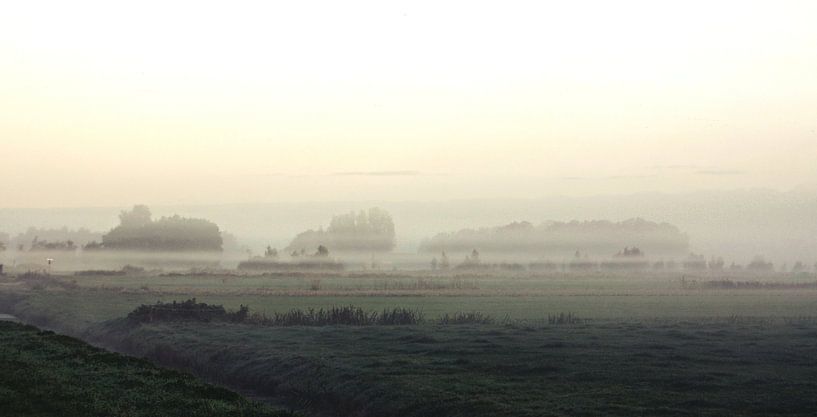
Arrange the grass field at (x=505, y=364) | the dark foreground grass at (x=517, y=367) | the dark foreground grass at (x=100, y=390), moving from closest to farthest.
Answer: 1. the dark foreground grass at (x=100, y=390)
2. the dark foreground grass at (x=517, y=367)
3. the grass field at (x=505, y=364)

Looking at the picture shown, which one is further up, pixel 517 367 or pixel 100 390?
pixel 517 367

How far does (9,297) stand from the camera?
103 meters

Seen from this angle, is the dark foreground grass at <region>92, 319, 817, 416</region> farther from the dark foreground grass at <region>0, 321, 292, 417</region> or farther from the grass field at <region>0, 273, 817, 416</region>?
the dark foreground grass at <region>0, 321, 292, 417</region>

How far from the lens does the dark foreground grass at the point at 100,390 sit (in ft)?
86.6

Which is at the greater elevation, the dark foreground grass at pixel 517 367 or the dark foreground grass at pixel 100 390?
the dark foreground grass at pixel 517 367

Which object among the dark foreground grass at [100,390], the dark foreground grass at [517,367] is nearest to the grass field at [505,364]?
the dark foreground grass at [517,367]

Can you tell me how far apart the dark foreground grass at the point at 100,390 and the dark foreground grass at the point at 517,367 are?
11.5 feet

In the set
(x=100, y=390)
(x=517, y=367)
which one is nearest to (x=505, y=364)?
(x=517, y=367)

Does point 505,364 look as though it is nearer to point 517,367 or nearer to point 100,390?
point 517,367

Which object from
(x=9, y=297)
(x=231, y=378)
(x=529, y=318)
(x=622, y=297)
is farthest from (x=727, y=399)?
(x=9, y=297)

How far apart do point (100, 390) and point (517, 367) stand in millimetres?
12767

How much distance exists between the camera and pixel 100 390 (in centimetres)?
3092

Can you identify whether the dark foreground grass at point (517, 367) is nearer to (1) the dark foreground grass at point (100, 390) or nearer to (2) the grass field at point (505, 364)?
(2) the grass field at point (505, 364)

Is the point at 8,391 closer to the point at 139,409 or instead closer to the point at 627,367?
the point at 139,409
